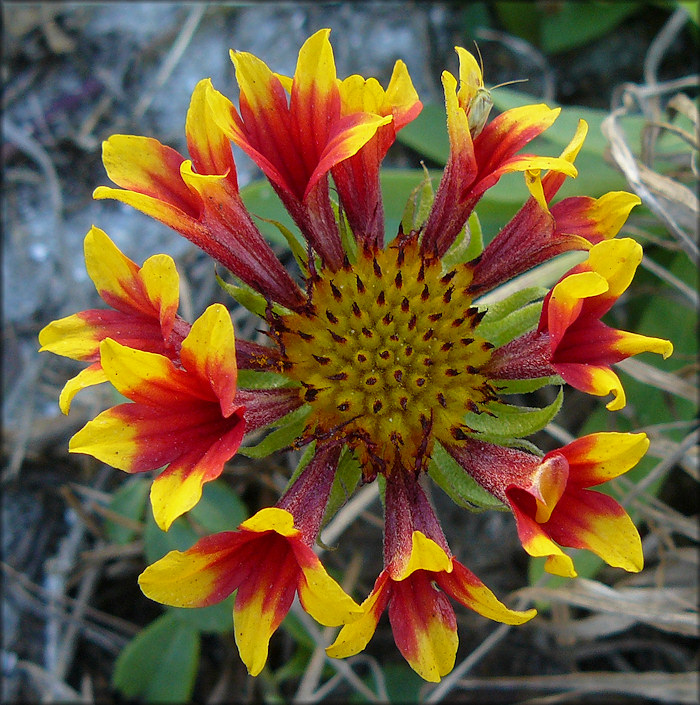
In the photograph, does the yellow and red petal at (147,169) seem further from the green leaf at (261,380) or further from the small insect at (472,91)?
the small insect at (472,91)

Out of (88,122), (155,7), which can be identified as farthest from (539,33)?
(88,122)

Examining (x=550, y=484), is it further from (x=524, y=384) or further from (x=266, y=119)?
(x=266, y=119)

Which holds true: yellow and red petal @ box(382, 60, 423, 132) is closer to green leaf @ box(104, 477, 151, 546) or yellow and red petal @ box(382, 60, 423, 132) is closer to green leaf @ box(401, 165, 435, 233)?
green leaf @ box(401, 165, 435, 233)

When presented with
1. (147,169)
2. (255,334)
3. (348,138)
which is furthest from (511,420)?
(255,334)

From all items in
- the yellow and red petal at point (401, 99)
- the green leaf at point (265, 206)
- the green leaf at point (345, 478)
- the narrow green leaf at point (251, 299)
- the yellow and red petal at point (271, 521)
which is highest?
the yellow and red petal at point (401, 99)

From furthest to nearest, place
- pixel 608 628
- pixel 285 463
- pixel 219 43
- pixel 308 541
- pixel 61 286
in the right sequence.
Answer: pixel 219 43
pixel 61 286
pixel 285 463
pixel 608 628
pixel 308 541

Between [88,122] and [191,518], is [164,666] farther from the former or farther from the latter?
[88,122]

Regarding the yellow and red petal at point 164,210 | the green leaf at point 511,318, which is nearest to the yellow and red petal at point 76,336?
the yellow and red petal at point 164,210

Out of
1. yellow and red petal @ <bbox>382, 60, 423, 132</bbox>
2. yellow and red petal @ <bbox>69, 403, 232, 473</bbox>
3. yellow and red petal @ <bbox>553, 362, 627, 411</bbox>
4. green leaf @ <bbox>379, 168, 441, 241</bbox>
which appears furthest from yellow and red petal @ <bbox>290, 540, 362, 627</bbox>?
green leaf @ <bbox>379, 168, 441, 241</bbox>
